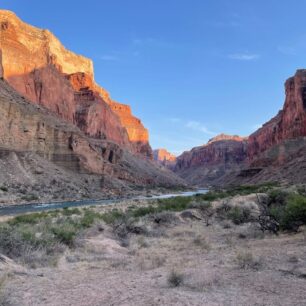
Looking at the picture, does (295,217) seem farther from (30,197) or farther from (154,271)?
(30,197)

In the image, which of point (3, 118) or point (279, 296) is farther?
point (3, 118)

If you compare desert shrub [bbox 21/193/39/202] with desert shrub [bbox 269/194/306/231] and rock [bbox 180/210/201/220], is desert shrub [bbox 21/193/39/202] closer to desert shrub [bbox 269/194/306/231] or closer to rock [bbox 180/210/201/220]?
rock [bbox 180/210/201/220]

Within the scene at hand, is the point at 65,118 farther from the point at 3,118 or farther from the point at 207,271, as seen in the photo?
the point at 207,271

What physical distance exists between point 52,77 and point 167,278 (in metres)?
109

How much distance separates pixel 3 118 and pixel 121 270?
58.2 meters

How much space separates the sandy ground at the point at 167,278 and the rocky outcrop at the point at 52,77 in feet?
290

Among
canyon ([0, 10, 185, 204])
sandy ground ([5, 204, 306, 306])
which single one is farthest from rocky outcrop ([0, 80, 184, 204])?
sandy ground ([5, 204, 306, 306])

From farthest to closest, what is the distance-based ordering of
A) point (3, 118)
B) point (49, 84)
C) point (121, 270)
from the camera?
point (49, 84)
point (3, 118)
point (121, 270)

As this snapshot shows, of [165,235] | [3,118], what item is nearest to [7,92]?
[3,118]

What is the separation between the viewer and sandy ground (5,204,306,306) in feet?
19.6

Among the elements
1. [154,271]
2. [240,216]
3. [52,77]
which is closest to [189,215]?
[240,216]

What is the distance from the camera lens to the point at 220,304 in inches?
221

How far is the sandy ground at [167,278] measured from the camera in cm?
598

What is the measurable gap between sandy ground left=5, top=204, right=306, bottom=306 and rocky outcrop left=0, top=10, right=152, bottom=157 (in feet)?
290
